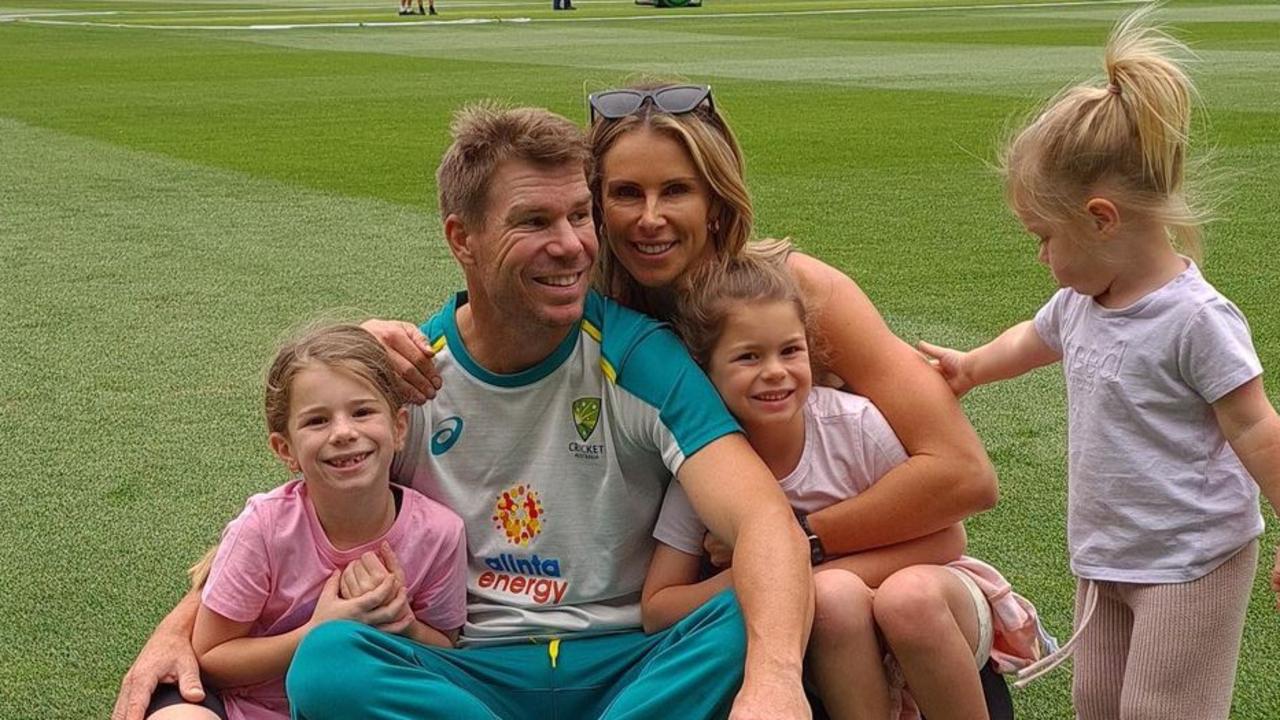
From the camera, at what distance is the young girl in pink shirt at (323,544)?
136 inches

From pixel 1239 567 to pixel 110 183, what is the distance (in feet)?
34.6

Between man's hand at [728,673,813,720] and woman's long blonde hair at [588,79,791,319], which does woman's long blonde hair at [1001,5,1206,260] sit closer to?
woman's long blonde hair at [588,79,791,319]

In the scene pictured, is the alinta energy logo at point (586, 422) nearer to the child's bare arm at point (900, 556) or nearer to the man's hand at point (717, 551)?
the man's hand at point (717, 551)

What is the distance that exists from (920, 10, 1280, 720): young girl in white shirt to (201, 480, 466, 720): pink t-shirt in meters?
1.27

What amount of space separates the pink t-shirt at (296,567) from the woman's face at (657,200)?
0.67 meters

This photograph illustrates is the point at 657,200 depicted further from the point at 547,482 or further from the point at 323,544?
the point at 323,544

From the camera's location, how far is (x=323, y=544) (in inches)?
141

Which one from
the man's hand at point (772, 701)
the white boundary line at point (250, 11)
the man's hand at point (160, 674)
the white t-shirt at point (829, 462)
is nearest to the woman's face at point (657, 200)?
the white t-shirt at point (829, 462)

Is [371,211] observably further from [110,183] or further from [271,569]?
[271,569]

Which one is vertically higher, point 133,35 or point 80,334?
point 80,334

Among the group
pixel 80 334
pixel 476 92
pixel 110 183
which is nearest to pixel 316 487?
pixel 80 334

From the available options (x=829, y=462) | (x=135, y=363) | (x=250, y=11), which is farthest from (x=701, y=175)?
(x=250, y=11)

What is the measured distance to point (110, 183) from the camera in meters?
12.5

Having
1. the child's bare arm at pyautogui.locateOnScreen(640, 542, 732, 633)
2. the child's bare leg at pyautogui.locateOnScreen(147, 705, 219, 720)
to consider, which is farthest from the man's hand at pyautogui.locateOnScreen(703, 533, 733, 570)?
the child's bare leg at pyautogui.locateOnScreen(147, 705, 219, 720)
